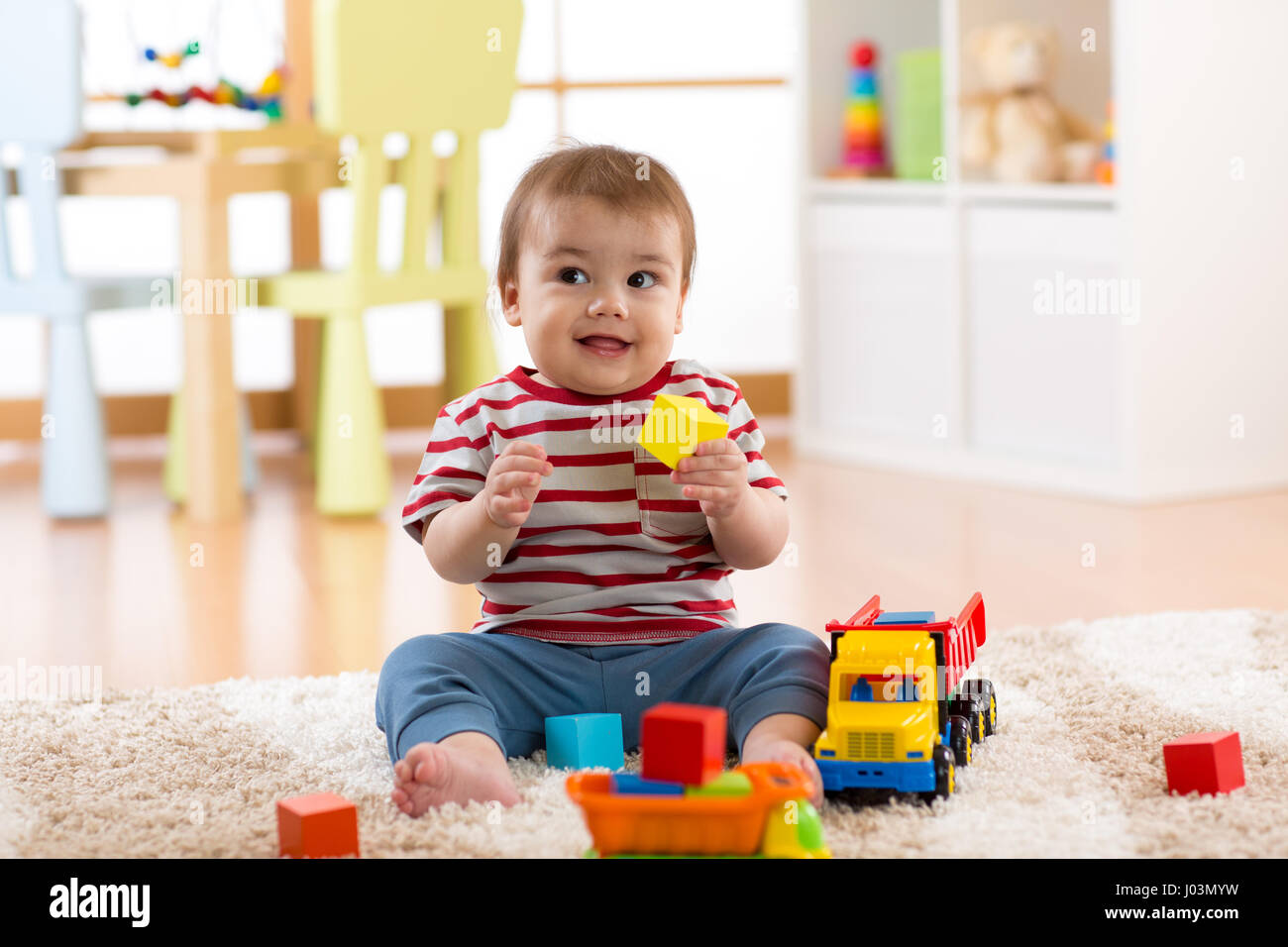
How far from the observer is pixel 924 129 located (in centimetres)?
252

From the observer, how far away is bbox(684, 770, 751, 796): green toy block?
802 millimetres

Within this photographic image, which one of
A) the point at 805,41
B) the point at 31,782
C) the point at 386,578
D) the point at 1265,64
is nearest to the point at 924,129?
the point at 805,41

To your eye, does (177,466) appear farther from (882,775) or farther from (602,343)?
(882,775)

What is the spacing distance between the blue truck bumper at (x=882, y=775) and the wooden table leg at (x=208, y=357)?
145 centimetres

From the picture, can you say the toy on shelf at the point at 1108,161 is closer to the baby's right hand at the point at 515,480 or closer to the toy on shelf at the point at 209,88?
the toy on shelf at the point at 209,88

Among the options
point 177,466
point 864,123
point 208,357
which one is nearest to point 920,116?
point 864,123

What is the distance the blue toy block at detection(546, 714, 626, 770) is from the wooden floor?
0.39 meters

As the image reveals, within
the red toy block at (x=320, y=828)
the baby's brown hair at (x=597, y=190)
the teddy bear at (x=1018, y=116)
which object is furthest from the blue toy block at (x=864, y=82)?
the red toy block at (x=320, y=828)

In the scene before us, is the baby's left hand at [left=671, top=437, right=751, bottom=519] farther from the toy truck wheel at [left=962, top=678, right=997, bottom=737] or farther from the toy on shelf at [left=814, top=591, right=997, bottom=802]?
the toy truck wheel at [left=962, top=678, right=997, bottom=737]

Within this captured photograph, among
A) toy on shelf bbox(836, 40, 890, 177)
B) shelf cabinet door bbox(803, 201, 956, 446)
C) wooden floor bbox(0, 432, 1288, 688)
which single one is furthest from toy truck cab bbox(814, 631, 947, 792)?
toy on shelf bbox(836, 40, 890, 177)
